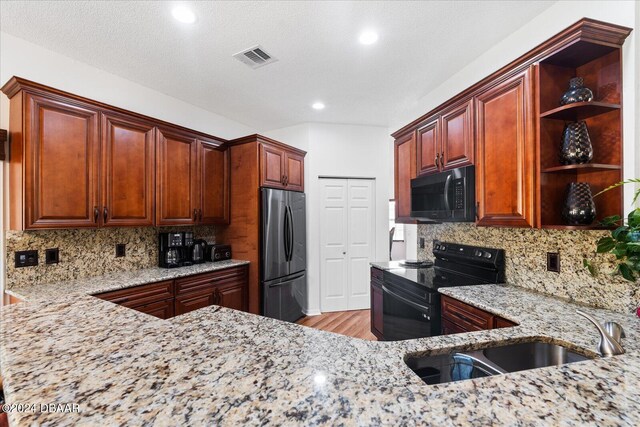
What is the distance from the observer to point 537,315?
1.42 meters

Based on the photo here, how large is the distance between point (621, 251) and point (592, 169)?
0.58 m

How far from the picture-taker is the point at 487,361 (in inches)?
44.4

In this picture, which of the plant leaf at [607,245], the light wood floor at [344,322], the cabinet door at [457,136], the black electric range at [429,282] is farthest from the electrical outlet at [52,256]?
the plant leaf at [607,245]

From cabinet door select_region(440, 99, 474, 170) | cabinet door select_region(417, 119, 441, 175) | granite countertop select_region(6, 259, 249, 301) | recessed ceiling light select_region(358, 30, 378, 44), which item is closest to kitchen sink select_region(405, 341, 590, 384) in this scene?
cabinet door select_region(440, 99, 474, 170)

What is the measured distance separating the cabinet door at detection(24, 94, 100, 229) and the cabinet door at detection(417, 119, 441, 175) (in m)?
2.80

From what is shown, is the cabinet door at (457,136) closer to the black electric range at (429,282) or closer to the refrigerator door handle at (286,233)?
the black electric range at (429,282)

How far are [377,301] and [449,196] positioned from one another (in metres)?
1.34

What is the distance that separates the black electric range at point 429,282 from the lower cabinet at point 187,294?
1.60 meters

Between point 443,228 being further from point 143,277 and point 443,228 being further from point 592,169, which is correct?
point 143,277

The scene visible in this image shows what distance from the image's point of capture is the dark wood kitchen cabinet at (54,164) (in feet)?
6.57

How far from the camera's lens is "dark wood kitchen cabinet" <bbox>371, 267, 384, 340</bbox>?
2942 millimetres

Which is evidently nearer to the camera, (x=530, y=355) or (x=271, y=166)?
(x=530, y=355)

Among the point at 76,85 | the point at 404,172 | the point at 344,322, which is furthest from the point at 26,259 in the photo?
the point at 404,172

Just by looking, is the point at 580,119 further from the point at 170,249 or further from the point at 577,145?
the point at 170,249
